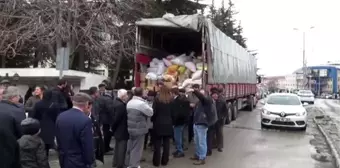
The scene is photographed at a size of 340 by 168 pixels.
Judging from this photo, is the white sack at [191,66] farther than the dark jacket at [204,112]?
Yes

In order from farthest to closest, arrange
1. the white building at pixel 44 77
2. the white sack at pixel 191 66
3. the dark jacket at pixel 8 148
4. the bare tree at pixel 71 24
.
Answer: the white building at pixel 44 77, the bare tree at pixel 71 24, the white sack at pixel 191 66, the dark jacket at pixel 8 148

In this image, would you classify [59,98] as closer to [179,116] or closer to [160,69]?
[179,116]

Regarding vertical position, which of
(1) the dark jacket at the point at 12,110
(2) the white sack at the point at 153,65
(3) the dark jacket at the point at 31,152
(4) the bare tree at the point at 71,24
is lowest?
(3) the dark jacket at the point at 31,152

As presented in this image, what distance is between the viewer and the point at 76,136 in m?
4.54

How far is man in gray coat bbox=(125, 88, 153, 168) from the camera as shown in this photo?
7418 mm

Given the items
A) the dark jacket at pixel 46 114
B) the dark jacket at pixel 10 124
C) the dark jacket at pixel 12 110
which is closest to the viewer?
the dark jacket at pixel 10 124

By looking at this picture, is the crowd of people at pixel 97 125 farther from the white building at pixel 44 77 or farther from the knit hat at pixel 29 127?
the white building at pixel 44 77

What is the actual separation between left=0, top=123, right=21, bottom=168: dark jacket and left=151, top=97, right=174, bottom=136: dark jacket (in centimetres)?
420

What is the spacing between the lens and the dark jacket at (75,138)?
453 centimetres

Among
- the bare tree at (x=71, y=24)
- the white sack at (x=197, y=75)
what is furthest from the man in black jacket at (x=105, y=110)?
the bare tree at (x=71, y=24)

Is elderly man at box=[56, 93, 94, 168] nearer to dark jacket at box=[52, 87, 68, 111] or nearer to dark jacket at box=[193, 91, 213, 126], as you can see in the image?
dark jacket at box=[52, 87, 68, 111]

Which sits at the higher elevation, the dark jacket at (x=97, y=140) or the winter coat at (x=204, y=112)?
the winter coat at (x=204, y=112)

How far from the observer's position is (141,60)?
12.0 metres

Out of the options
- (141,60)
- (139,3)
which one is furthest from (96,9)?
(141,60)
